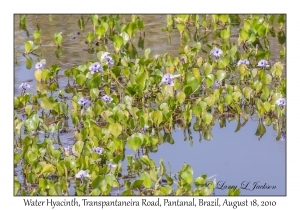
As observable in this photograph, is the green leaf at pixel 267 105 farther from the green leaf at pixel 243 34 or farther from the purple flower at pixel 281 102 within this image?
the green leaf at pixel 243 34

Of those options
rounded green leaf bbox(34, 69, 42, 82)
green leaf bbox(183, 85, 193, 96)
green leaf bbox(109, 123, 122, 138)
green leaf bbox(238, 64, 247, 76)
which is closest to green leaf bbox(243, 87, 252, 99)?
green leaf bbox(183, 85, 193, 96)

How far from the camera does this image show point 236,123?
6926 mm

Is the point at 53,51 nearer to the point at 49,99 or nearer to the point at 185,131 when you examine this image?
the point at 49,99

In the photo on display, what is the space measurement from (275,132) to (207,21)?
4.88 m

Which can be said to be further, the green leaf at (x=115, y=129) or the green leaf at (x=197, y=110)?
the green leaf at (x=197, y=110)

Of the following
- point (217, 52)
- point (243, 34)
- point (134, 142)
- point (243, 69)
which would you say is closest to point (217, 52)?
point (217, 52)

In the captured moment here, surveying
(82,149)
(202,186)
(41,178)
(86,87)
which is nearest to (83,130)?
(82,149)

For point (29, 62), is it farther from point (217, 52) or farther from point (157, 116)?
point (157, 116)

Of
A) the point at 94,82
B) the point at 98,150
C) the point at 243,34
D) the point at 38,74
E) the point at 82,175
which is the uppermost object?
the point at 243,34

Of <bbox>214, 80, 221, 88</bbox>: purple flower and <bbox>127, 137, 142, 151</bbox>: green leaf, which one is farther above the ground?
<bbox>214, 80, 221, 88</bbox>: purple flower

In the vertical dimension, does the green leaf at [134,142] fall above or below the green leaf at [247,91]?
below

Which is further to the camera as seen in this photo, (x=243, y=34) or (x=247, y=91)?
(x=243, y=34)

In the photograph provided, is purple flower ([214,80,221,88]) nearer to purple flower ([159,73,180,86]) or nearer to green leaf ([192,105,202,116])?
purple flower ([159,73,180,86])

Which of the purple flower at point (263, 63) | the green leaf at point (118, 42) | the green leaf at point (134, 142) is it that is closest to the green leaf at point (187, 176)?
the green leaf at point (134, 142)
